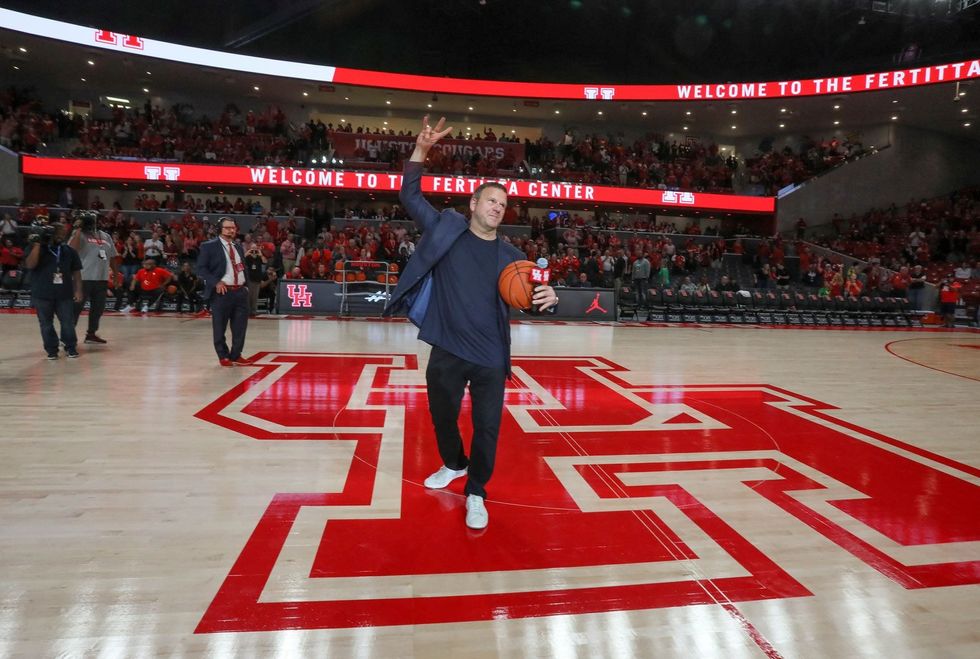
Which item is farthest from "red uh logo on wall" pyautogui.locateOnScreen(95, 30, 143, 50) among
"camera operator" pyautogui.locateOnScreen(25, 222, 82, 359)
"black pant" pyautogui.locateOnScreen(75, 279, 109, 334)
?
"camera operator" pyautogui.locateOnScreen(25, 222, 82, 359)

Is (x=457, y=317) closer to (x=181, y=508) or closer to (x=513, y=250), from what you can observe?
(x=513, y=250)

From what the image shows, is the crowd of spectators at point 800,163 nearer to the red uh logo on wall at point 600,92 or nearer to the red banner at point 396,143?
the red uh logo on wall at point 600,92

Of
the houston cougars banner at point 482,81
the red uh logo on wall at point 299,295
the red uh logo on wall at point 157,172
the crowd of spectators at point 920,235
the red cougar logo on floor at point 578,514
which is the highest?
the houston cougars banner at point 482,81

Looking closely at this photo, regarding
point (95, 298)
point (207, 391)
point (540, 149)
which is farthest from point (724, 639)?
point (540, 149)

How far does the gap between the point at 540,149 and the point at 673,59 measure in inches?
302

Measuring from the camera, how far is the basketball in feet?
8.79

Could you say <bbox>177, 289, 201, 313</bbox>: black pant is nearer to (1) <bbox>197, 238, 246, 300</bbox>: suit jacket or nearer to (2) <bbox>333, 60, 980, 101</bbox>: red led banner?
(1) <bbox>197, 238, 246, 300</bbox>: suit jacket

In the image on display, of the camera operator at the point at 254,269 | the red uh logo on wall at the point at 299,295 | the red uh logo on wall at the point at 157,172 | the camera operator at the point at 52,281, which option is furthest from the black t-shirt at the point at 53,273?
the red uh logo on wall at the point at 157,172

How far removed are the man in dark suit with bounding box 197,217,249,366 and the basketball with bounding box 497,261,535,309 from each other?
486cm

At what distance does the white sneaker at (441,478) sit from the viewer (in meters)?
3.41

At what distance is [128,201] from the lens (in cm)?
2498

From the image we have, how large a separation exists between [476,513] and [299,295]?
11585mm

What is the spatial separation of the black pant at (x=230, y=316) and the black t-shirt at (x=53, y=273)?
1.91m

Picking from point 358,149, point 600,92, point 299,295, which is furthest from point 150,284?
point 600,92
